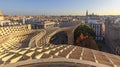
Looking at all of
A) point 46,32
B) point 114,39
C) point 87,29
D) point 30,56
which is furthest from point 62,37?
point 30,56

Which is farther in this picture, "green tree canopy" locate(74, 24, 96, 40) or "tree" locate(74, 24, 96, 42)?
"green tree canopy" locate(74, 24, 96, 40)

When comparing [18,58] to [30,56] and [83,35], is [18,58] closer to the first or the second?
[30,56]

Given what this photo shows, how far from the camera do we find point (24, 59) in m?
13.4

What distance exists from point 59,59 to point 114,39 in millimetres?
48665

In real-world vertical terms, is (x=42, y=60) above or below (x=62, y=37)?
above

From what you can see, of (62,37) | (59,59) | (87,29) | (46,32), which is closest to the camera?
(59,59)

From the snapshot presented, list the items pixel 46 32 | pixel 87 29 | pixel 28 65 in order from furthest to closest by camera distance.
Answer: pixel 87 29, pixel 46 32, pixel 28 65

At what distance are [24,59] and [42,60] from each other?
1118 millimetres

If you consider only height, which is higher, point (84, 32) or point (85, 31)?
point (85, 31)

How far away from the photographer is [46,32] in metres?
51.5

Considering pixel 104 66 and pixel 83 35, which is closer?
pixel 104 66

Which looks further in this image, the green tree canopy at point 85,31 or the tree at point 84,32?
the green tree canopy at point 85,31

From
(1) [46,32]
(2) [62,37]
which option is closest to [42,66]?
(1) [46,32]

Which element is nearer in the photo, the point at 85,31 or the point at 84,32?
the point at 84,32
